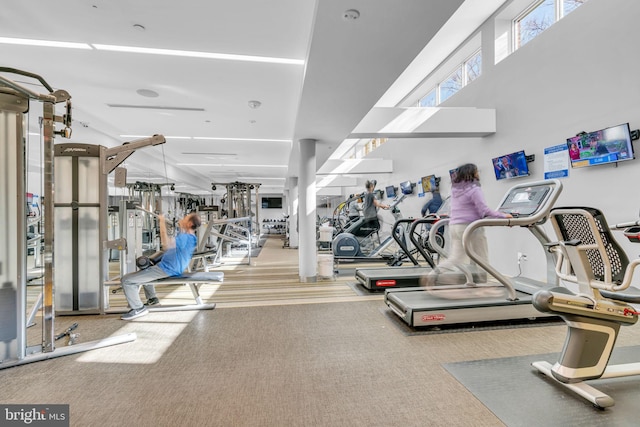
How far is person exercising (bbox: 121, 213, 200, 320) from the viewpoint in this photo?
3410mm

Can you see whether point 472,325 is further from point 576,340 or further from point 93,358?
point 93,358

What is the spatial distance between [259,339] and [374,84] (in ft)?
9.45

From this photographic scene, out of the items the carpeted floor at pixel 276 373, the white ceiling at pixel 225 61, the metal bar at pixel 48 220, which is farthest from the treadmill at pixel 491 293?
the metal bar at pixel 48 220

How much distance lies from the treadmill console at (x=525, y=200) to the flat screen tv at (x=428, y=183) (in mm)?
4226

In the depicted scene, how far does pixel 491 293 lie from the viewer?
339 cm

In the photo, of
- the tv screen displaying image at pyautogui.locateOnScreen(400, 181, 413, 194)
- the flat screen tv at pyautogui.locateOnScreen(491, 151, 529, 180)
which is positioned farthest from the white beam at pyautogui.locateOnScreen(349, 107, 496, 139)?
the tv screen displaying image at pyautogui.locateOnScreen(400, 181, 413, 194)

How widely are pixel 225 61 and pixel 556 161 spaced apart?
4645 mm

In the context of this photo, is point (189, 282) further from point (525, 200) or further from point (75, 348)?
point (525, 200)

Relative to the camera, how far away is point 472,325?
3.13m

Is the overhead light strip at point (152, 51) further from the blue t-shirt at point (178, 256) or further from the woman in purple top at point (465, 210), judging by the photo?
the woman in purple top at point (465, 210)

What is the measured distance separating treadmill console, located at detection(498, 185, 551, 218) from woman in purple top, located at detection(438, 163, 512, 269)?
0.19 m

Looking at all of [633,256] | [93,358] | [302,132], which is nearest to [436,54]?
[302,132]

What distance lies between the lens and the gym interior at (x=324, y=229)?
1907mm

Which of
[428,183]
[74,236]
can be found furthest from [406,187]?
[74,236]
